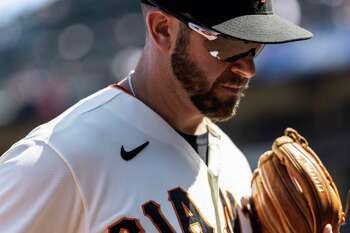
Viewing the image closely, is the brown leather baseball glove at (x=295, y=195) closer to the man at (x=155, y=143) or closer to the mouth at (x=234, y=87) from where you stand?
the man at (x=155, y=143)

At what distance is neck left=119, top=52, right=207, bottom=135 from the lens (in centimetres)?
216

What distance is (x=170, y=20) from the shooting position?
2131 millimetres

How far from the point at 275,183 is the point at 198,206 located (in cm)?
27

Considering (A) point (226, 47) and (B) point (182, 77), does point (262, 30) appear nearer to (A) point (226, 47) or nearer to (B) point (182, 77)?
(A) point (226, 47)

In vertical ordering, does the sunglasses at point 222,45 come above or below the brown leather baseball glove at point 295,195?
above

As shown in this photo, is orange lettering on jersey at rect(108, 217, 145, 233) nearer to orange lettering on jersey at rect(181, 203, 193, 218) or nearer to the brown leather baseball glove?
orange lettering on jersey at rect(181, 203, 193, 218)

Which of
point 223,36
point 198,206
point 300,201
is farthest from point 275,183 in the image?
point 223,36

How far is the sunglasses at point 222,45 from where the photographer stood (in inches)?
80.9

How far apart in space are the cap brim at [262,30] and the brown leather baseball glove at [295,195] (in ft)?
1.10

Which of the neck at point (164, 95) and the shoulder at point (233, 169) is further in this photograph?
the shoulder at point (233, 169)

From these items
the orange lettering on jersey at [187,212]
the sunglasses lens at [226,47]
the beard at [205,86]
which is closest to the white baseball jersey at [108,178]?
the orange lettering on jersey at [187,212]

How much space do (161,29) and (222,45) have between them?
0.18 m

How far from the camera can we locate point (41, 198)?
6.33 ft

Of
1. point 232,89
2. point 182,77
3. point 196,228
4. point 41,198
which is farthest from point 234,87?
point 41,198
